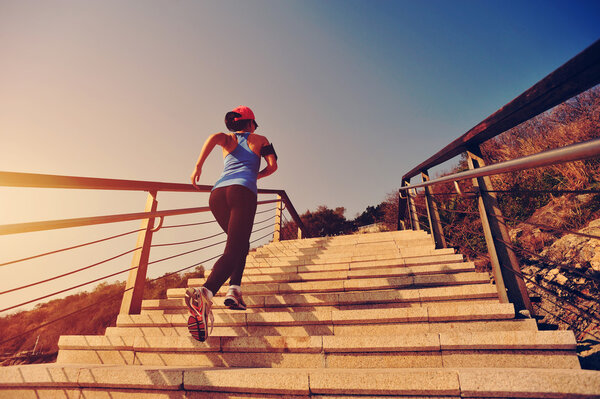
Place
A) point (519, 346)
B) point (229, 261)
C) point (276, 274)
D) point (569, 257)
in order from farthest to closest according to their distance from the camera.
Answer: point (569, 257) → point (276, 274) → point (229, 261) → point (519, 346)

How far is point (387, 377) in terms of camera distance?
50.4 inches

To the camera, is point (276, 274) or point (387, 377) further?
point (276, 274)

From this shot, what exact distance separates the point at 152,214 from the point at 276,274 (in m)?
1.52

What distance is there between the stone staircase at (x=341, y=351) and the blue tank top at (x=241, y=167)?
1.11m

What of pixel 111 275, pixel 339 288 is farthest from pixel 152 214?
pixel 339 288

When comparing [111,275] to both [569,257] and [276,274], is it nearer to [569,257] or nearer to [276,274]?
[276,274]

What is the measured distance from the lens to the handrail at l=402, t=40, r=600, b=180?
38.0 inches

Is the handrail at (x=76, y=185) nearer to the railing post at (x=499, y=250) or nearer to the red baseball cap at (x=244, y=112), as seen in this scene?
the red baseball cap at (x=244, y=112)

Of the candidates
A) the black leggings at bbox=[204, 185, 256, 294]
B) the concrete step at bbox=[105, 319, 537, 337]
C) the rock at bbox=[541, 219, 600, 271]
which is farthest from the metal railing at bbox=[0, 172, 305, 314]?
the rock at bbox=[541, 219, 600, 271]

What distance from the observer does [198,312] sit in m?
1.65

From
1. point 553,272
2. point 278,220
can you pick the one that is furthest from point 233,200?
point 553,272

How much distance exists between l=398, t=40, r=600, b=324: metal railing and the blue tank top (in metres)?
1.58

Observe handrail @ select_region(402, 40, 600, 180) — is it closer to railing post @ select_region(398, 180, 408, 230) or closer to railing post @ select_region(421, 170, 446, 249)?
railing post @ select_region(421, 170, 446, 249)

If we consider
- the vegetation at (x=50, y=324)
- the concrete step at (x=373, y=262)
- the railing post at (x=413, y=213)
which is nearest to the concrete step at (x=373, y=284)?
the concrete step at (x=373, y=262)
